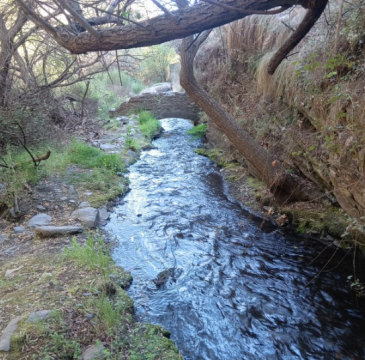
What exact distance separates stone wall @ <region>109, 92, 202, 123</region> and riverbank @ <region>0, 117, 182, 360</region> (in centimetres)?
695

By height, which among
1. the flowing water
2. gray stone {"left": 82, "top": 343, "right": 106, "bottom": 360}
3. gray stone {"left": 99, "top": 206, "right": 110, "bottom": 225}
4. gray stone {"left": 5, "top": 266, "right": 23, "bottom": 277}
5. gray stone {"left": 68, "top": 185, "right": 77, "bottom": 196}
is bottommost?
the flowing water

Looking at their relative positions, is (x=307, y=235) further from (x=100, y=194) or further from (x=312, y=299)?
(x=100, y=194)

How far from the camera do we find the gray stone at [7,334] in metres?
2.26

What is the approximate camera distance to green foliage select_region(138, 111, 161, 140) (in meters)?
10.2

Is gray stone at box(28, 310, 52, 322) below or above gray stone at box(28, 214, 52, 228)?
above

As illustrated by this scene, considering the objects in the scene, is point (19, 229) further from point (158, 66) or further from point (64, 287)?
point (158, 66)

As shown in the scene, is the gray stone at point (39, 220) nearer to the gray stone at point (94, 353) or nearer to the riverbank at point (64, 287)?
the riverbank at point (64, 287)

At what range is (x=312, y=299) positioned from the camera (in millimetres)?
3197

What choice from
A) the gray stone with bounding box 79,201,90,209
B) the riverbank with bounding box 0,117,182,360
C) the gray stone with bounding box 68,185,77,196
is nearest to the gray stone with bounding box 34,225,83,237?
the riverbank with bounding box 0,117,182,360

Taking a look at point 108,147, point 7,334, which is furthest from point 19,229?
point 108,147

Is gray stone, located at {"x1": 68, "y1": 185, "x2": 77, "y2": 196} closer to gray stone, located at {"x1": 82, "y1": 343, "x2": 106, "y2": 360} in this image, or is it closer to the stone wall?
gray stone, located at {"x1": 82, "y1": 343, "x2": 106, "y2": 360}

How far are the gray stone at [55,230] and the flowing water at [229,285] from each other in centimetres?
58

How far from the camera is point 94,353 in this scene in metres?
2.30

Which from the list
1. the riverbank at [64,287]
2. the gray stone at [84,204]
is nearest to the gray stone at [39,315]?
the riverbank at [64,287]
